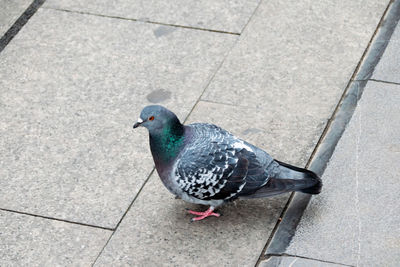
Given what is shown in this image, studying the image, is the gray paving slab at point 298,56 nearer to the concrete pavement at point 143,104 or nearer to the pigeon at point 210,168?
the concrete pavement at point 143,104

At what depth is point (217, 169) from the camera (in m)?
4.70

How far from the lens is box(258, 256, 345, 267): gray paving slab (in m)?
4.57

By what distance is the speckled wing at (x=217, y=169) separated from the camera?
4.70 meters

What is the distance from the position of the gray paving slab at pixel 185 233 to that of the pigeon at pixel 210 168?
0.72ft

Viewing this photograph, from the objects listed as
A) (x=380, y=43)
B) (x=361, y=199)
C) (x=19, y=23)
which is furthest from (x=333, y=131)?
(x=19, y=23)

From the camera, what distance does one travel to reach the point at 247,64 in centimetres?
628

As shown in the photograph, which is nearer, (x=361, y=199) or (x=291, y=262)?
(x=291, y=262)

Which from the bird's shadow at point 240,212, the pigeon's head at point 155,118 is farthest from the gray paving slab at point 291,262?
the pigeon's head at point 155,118

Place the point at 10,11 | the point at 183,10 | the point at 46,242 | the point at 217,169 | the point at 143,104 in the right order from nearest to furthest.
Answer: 1. the point at 217,169
2. the point at 46,242
3. the point at 143,104
4. the point at 183,10
5. the point at 10,11

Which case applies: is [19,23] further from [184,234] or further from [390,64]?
[390,64]

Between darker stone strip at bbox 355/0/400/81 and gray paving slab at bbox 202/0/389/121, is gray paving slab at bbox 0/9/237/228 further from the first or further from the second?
darker stone strip at bbox 355/0/400/81

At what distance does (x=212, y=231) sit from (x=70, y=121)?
1.74 metres

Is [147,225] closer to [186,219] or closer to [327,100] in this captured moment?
[186,219]

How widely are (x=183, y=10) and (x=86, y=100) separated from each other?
1521 millimetres
